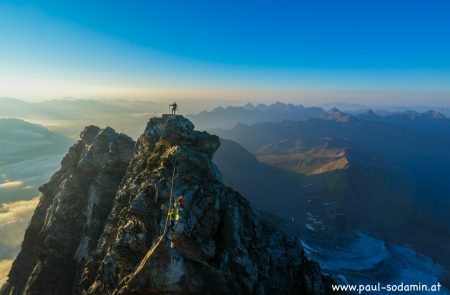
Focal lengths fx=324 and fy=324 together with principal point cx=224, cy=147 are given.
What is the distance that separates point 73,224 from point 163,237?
34877 mm

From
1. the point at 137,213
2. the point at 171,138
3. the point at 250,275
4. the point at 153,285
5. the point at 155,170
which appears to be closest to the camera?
the point at 153,285

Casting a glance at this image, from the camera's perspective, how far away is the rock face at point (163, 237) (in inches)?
1481

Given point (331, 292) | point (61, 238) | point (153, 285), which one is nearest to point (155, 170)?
point (153, 285)

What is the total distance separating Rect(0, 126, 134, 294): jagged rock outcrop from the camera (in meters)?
57.4

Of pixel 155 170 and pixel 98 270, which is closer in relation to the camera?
pixel 98 270

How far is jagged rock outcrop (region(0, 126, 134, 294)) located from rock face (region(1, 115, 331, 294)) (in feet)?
0.68

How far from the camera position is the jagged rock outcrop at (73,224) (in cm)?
5741

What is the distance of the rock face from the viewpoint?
37625 millimetres

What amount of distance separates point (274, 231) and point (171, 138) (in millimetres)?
25067

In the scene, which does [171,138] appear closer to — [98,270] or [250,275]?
[98,270]

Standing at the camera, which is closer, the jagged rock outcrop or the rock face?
the rock face

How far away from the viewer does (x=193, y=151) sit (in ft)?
180

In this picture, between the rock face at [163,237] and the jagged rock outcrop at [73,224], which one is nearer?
the rock face at [163,237]

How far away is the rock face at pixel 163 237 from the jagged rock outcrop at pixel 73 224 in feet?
0.68
